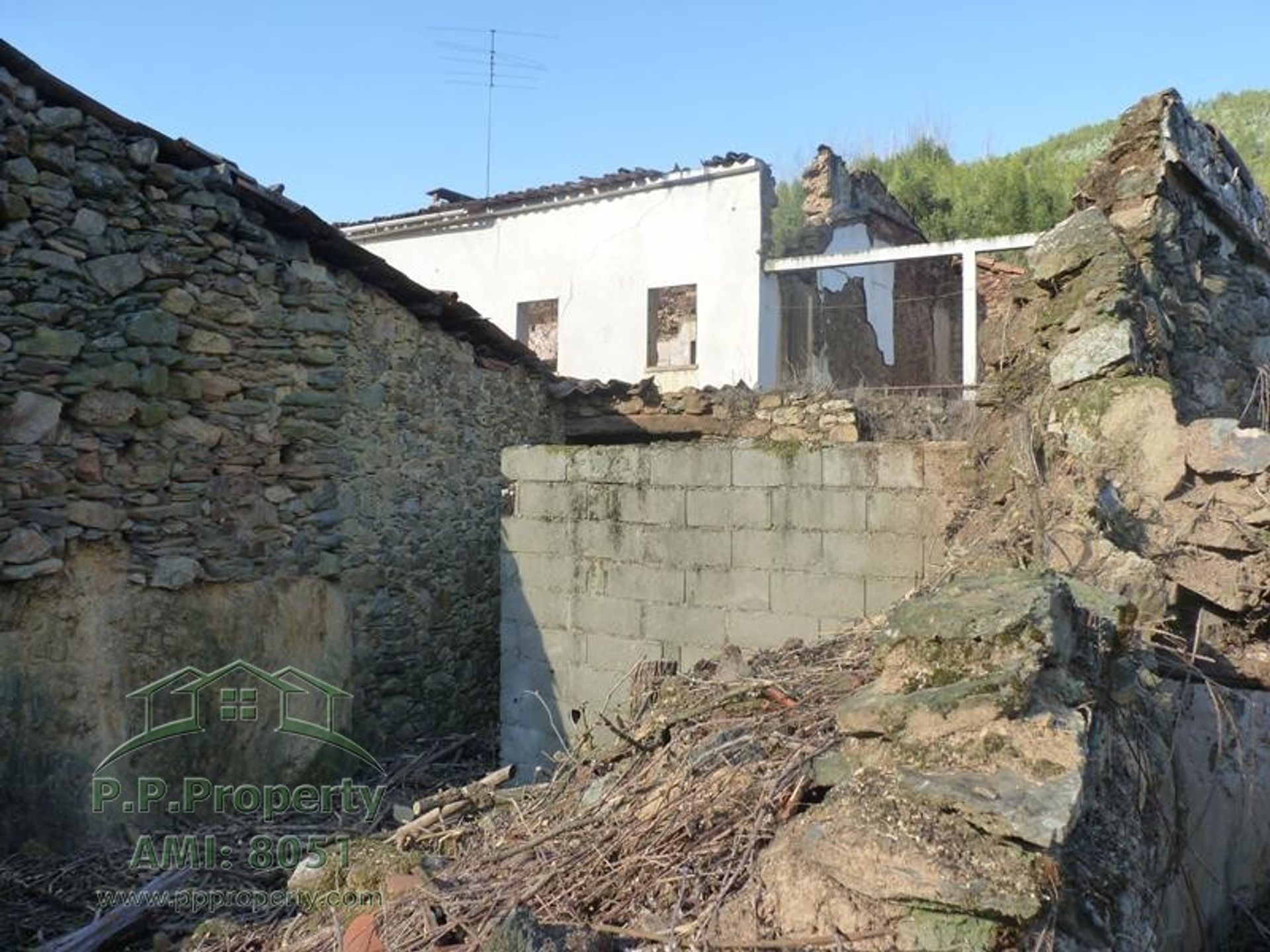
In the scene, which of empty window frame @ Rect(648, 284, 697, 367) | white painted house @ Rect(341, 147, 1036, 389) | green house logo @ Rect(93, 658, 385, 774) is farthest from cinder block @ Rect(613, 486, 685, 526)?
empty window frame @ Rect(648, 284, 697, 367)

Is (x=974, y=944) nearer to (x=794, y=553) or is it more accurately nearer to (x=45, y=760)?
(x=794, y=553)

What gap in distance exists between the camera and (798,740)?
8.17 feet

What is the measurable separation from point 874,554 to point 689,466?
1131 mm

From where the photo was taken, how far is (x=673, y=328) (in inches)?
552

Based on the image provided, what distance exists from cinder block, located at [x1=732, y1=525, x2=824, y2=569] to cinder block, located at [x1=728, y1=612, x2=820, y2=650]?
253mm

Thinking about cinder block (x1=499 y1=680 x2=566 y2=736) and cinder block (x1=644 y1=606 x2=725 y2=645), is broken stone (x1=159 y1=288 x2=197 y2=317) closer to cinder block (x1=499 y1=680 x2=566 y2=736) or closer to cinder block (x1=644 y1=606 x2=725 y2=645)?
cinder block (x1=499 y1=680 x2=566 y2=736)

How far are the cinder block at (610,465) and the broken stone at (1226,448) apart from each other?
270 cm

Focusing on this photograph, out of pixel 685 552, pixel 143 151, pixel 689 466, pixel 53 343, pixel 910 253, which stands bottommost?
pixel 685 552

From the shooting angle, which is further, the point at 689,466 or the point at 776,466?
the point at 689,466

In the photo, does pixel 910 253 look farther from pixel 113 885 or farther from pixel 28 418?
pixel 113 885

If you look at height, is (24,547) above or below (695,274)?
below

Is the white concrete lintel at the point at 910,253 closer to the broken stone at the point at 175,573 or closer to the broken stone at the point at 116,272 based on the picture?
the broken stone at the point at 116,272

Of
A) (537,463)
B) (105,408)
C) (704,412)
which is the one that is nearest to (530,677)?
(537,463)

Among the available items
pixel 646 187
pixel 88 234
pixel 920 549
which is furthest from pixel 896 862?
pixel 646 187
